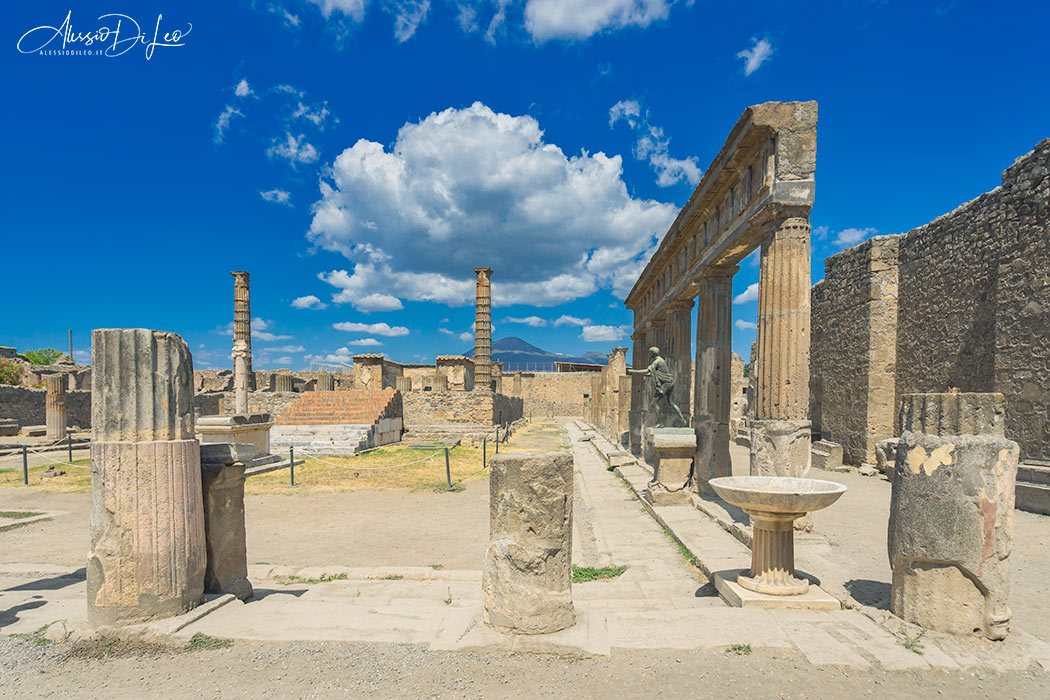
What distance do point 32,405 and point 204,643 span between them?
96.3 feet

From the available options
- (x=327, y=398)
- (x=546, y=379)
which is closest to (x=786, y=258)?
(x=327, y=398)

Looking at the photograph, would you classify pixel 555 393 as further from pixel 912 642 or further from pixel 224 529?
pixel 912 642

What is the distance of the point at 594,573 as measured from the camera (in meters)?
5.82

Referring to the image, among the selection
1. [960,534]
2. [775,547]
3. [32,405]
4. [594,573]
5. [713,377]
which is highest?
[713,377]

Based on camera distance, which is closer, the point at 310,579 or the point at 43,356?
the point at 310,579

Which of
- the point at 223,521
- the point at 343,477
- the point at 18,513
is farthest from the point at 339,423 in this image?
the point at 223,521

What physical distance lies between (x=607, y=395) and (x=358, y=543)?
1773 cm

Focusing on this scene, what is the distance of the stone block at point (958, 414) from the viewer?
3.54 metres

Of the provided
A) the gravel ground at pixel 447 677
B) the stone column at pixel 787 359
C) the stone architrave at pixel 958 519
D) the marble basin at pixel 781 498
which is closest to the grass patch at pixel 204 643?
the gravel ground at pixel 447 677

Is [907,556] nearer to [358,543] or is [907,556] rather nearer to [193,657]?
[193,657]

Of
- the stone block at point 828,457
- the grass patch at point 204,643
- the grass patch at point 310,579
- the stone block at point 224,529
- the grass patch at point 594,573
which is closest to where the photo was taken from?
the grass patch at point 204,643

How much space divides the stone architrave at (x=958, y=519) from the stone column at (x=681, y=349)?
814cm

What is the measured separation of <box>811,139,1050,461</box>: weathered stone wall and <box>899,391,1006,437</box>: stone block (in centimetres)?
676

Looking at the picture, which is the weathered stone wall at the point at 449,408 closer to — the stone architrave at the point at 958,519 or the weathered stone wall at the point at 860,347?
the weathered stone wall at the point at 860,347
